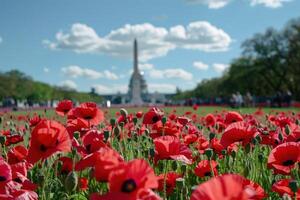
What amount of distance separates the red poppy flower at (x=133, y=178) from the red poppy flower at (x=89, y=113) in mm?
1780

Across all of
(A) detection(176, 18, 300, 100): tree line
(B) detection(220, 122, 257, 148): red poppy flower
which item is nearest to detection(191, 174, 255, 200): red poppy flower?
(B) detection(220, 122, 257, 148): red poppy flower

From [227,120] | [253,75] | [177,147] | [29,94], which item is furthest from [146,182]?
[29,94]

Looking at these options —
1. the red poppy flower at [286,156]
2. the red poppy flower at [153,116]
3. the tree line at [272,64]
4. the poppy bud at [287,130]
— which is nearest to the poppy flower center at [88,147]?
the red poppy flower at [286,156]

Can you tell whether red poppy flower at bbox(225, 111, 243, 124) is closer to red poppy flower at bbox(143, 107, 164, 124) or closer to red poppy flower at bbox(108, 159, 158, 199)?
red poppy flower at bbox(143, 107, 164, 124)

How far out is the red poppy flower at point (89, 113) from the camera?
300cm

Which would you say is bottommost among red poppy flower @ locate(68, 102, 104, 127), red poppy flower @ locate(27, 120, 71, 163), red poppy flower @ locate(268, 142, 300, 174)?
red poppy flower @ locate(268, 142, 300, 174)

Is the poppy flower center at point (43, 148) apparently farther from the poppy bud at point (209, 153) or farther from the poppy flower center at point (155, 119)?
the poppy flower center at point (155, 119)

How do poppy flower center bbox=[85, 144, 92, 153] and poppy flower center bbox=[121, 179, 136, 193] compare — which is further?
poppy flower center bbox=[85, 144, 92, 153]

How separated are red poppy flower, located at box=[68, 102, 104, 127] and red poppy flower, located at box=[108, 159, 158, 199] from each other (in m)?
1.78

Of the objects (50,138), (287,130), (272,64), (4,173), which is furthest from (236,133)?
(272,64)

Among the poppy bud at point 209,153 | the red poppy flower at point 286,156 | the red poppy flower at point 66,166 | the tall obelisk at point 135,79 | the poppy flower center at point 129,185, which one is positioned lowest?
the red poppy flower at point 66,166

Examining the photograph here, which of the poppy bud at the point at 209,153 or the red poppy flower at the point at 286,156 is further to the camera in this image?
the poppy bud at the point at 209,153

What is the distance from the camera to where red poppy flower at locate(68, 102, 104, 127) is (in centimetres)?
300

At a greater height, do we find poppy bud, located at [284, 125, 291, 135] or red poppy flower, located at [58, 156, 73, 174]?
poppy bud, located at [284, 125, 291, 135]
